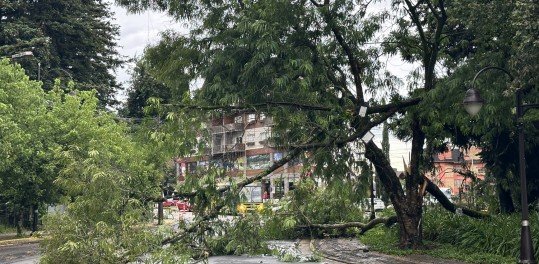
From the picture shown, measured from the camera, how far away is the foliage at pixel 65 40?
137 feet

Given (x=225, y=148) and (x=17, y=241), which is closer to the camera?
(x=225, y=148)

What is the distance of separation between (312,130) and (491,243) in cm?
618

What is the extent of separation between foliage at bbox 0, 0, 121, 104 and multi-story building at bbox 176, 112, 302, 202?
28899mm

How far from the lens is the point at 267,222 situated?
1523cm

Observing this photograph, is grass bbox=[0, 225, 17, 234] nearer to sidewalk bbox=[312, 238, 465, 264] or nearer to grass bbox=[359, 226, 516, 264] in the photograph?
sidewalk bbox=[312, 238, 465, 264]

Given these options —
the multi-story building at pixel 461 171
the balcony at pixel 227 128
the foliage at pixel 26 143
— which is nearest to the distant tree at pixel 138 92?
the foliage at pixel 26 143

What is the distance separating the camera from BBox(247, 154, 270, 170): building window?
1608cm

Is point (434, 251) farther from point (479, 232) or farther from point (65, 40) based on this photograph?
point (65, 40)

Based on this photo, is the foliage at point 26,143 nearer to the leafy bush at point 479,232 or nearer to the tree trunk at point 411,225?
the tree trunk at point 411,225

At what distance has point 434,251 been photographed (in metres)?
18.5

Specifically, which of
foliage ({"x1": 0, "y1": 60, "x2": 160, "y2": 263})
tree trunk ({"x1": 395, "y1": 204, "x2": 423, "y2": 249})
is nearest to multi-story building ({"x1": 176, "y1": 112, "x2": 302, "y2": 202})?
foliage ({"x1": 0, "y1": 60, "x2": 160, "y2": 263})

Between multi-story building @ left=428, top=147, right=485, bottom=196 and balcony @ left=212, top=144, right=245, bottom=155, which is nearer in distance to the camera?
balcony @ left=212, top=144, right=245, bottom=155

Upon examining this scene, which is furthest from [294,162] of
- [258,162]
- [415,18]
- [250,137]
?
[415,18]

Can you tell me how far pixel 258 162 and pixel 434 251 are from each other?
5.66 m
